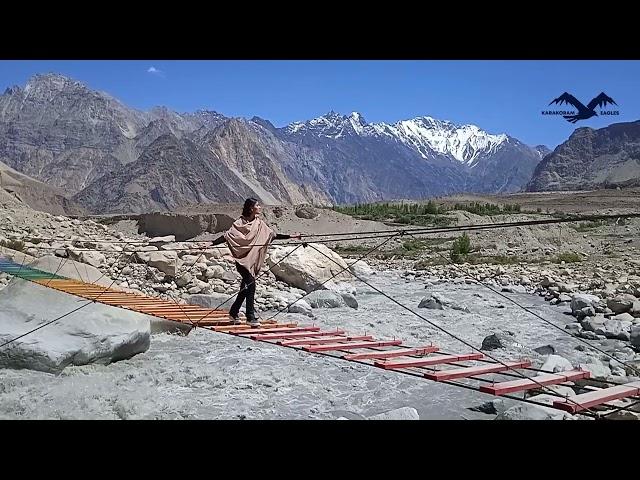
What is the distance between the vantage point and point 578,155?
7194 centimetres

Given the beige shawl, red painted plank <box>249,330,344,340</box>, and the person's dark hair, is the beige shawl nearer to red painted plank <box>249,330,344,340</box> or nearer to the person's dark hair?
the person's dark hair

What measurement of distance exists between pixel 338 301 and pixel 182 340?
2.92m

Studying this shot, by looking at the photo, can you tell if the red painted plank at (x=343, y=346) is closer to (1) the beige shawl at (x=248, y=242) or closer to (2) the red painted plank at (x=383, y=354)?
(2) the red painted plank at (x=383, y=354)

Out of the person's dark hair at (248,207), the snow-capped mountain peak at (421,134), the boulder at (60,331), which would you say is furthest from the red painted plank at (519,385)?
the snow-capped mountain peak at (421,134)

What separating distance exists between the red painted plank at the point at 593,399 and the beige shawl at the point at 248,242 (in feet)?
7.70

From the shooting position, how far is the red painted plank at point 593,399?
7.75 ft

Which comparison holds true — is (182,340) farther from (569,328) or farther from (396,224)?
(396,224)

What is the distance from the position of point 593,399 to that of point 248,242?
2487mm

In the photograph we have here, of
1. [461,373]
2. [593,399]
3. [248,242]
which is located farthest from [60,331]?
[593,399]

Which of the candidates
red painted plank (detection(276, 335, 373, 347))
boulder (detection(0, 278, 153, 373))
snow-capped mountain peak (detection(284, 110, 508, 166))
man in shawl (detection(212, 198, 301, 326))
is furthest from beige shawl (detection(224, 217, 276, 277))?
snow-capped mountain peak (detection(284, 110, 508, 166))

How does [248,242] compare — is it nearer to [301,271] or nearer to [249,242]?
[249,242]

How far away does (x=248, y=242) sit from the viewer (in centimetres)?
431

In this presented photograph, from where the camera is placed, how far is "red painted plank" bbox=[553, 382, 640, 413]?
7.75 ft
